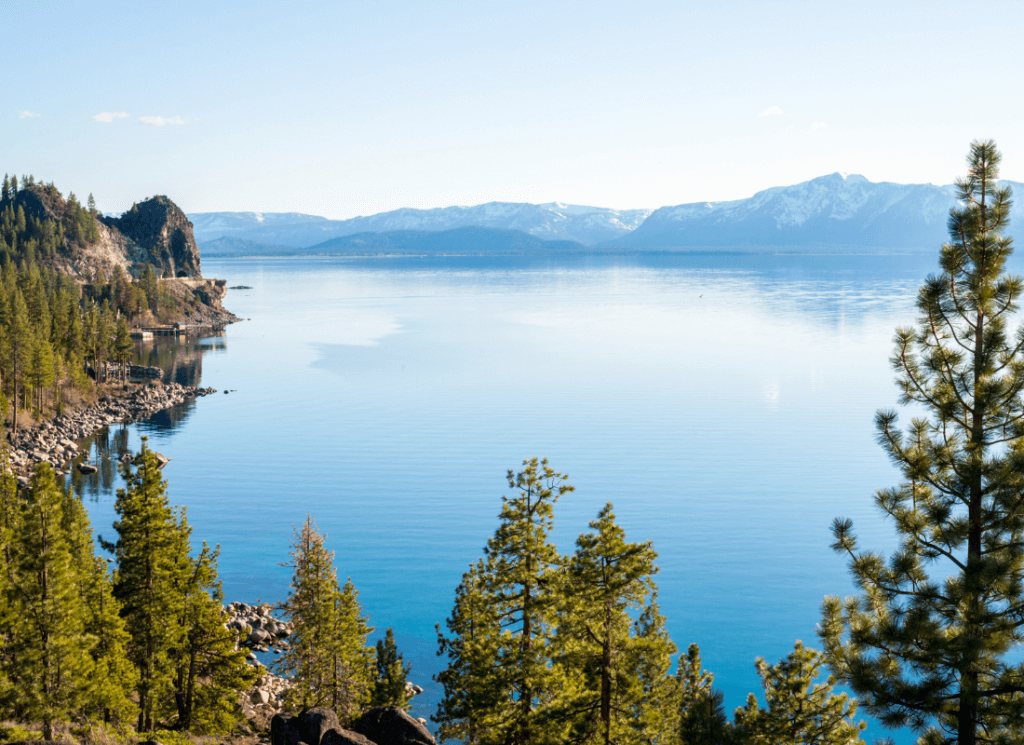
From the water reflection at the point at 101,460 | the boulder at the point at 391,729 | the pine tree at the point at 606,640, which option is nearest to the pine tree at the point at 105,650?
the boulder at the point at 391,729

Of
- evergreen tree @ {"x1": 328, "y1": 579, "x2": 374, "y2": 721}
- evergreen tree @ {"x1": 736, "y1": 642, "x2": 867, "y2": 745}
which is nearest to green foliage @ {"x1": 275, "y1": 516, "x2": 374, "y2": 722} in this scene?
evergreen tree @ {"x1": 328, "y1": 579, "x2": 374, "y2": 721}

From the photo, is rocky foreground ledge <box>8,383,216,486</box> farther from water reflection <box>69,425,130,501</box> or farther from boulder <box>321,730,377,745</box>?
boulder <box>321,730,377,745</box>

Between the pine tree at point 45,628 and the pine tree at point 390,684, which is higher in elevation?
the pine tree at point 45,628

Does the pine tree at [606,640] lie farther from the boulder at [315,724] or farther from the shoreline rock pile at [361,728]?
the boulder at [315,724]

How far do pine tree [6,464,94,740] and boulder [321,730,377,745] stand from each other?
9729 millimetres

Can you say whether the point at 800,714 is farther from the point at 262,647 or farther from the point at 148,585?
the point at 262,647

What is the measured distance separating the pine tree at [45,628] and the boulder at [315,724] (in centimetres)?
884

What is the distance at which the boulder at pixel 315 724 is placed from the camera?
3432 cm

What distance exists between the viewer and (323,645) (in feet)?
133

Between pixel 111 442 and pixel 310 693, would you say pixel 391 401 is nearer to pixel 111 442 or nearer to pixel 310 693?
pixel 111 442

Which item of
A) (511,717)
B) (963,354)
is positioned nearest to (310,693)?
(511,717)

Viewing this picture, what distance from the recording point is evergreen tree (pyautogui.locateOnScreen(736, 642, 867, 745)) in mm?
21141

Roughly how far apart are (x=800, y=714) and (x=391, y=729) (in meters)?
20.4

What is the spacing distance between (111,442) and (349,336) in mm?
90930
